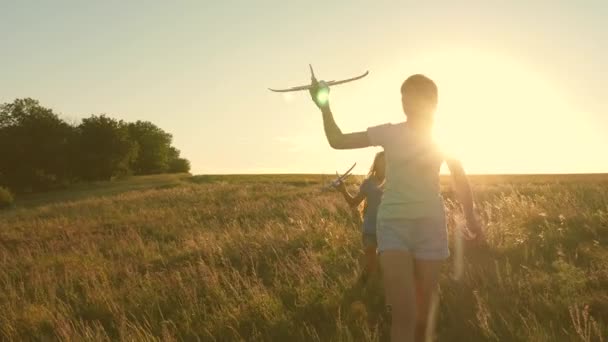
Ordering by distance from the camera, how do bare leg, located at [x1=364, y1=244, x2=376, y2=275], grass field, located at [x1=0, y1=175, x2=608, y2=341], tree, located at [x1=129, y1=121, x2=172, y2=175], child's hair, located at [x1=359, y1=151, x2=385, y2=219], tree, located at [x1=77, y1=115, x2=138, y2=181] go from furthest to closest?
tree, located at [x1=129, y1=121, x2=172, y2=175], tree, located at [x1=77, y1=115, x2=138, y2=181], bare leg, located at [x1=364, y1=244, x2=376, y2=275], child's hair, located at [x1=359, y1=151, x2=385, y2=219], grass field, located at [x1=0, y1=175, x2=608, y2=341]

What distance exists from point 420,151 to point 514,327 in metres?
2.45

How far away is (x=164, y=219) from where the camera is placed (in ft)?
64.4

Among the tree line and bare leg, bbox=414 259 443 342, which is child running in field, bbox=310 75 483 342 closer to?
bare leg, bbox=414 259 443 342

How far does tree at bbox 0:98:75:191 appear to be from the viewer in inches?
2293

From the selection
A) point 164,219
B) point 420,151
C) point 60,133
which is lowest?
point 164,219

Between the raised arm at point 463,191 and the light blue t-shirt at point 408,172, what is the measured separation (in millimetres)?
209

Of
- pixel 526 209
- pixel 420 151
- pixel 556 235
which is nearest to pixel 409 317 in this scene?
pixel 420 151

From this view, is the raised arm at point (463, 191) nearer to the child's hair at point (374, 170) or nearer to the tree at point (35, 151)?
the child's hair at point (374, 170)

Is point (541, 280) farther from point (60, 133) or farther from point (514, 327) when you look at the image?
point (60, 133)

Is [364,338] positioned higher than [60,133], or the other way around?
[60,133]

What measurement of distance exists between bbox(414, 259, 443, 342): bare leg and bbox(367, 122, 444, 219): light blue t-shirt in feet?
1.10

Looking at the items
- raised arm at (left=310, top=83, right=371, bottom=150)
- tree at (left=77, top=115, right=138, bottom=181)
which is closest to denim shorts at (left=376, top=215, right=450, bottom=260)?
raised arm at (left=310, top=83, right=371, bottom=150)

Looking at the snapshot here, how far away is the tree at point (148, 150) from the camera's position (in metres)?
84.6

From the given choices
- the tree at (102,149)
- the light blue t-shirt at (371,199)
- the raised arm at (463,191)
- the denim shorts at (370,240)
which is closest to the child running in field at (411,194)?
the raised arm at (463,191)
